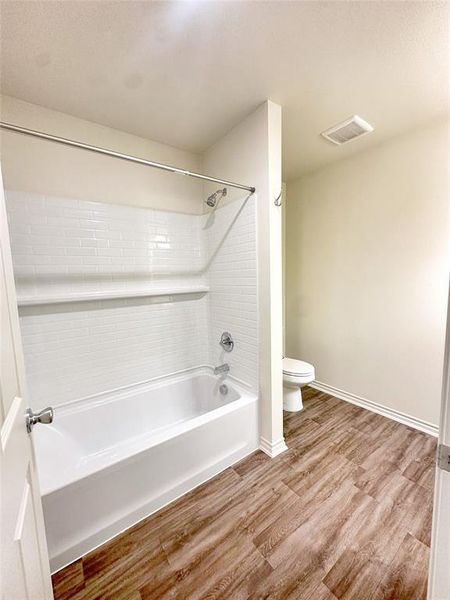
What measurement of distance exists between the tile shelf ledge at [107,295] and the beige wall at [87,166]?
0.71m

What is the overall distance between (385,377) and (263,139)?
2.23 m

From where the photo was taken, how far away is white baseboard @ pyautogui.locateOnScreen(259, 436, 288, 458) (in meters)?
1.81

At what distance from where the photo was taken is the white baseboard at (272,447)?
5.94 feet

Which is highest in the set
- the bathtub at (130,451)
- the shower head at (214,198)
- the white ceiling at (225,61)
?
the white ceiling at (225,61)

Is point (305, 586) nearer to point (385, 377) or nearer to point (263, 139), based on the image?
point (385, 377)

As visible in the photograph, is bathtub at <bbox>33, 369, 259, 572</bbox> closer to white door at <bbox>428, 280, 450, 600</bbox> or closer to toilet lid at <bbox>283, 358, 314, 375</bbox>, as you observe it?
toilet lid at <bbox>283, 358, 314, 375</bbox>

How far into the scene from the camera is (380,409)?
7.51 feet

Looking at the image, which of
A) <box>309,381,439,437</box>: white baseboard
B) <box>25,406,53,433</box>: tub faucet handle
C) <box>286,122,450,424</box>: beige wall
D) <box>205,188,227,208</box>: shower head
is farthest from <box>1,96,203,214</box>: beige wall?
<box>309,381,439,437</box>: white baseboard

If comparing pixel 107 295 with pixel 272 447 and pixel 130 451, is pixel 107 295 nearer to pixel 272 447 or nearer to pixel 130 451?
pixel 130 451

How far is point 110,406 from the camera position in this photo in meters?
1.89

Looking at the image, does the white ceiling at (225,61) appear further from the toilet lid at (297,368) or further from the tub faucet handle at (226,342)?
the toilet lid at (297,368)

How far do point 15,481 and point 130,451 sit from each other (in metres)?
0.82

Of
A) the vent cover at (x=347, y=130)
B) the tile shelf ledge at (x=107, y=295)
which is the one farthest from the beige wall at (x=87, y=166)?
the vent cover at (x=347, y=130)

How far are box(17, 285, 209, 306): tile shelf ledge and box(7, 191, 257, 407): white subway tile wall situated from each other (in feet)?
0.15
